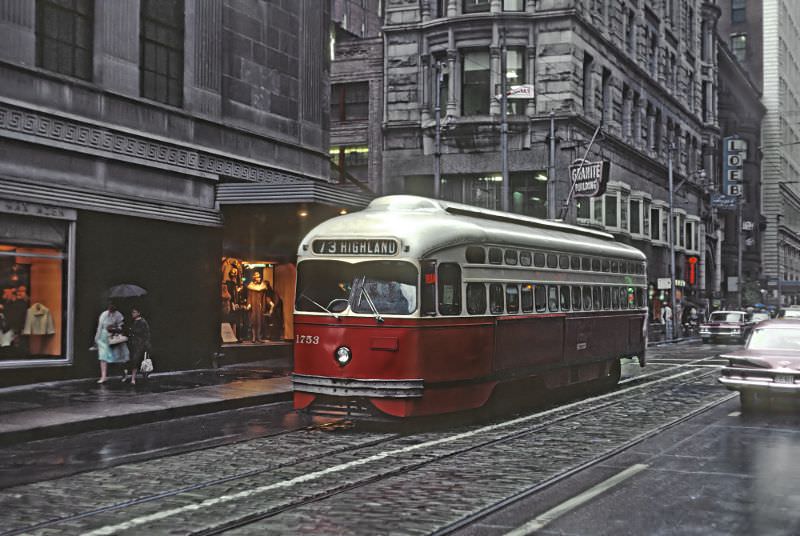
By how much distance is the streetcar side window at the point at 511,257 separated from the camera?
1540 cm

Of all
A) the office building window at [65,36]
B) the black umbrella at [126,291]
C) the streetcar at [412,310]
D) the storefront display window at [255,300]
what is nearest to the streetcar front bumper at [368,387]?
the streetcar at [412,310]

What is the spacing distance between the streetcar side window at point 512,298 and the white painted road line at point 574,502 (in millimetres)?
4812

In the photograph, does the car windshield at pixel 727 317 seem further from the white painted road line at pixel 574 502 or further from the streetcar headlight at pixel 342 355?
the white painted road line at pixel 574 502

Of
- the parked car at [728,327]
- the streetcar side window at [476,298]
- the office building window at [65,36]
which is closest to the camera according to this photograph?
the streetcar side window at [476,298]

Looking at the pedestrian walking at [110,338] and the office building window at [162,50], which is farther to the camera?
the office building window at [162,50]

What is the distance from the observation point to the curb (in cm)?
1333

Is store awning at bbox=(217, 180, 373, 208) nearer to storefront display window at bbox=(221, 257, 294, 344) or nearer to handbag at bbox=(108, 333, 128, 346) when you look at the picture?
storefront display window at bbox=(221, 257, 294, 344)

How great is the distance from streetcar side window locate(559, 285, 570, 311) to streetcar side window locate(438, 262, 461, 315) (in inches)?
159

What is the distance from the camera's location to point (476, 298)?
14.4 m

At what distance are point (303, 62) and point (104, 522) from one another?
20969mm

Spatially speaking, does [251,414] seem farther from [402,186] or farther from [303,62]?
[402,186]

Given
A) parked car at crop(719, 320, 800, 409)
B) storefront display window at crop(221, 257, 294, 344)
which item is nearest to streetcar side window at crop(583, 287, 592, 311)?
parked car at crop(719, 320, 800, 409)

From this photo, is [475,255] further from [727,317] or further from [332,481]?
[727,317]

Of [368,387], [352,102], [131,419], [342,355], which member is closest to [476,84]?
[352,102]
